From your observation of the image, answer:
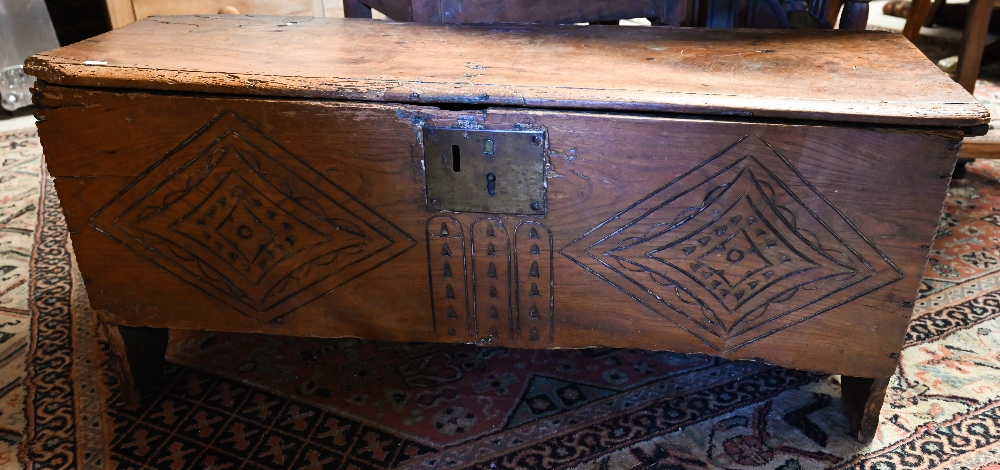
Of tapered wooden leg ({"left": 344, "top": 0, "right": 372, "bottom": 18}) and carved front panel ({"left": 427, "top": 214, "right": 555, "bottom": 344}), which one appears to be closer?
carved front panel ({"left": 427, "top": 214, "right": 555, "bottom": 344})

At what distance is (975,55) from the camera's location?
2123 millimetres

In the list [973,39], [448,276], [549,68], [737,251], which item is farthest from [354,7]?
[973,39]

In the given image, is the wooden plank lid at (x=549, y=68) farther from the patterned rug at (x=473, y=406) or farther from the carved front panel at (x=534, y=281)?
the patterned rug at (x=473, y=406)

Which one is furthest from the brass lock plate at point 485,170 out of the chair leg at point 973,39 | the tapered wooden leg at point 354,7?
the chair leg at point 973,39

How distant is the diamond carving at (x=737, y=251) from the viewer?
114cm

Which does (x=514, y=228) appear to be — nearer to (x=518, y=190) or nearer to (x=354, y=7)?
(x=518, y=190)

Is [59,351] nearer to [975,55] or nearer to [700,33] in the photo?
[700,33]

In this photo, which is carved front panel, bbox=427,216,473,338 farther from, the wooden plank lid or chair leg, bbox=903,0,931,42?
chair leg, bbox=903,0,931,42

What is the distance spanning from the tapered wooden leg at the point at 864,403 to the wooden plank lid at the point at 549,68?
18.8 inches

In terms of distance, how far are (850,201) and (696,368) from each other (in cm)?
55

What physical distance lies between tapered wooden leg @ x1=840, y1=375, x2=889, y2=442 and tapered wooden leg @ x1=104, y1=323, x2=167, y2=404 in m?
1.32

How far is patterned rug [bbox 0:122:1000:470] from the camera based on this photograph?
4.37ft

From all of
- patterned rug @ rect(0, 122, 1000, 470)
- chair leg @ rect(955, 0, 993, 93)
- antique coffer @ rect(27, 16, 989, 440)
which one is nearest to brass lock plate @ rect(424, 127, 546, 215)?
antique coffer @ rect(27, 16, 989, 440)

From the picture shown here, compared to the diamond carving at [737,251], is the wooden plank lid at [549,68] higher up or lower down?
higher up
